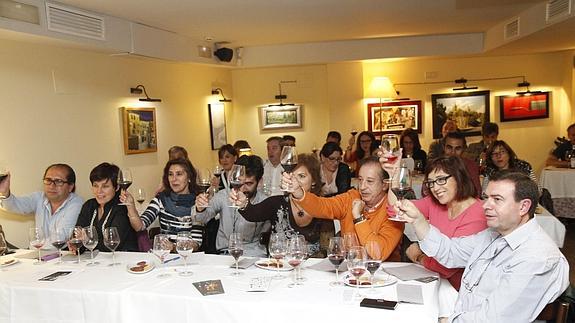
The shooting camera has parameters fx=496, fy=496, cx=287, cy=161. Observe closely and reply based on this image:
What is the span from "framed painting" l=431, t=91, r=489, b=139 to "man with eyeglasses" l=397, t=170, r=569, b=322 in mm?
7157

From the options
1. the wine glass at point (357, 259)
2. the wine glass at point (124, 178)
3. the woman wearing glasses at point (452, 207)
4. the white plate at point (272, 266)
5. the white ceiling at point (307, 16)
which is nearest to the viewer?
→ the wine glass at point (357, 259)

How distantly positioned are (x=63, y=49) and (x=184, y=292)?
3.68 m

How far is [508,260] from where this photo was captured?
2.25 metres

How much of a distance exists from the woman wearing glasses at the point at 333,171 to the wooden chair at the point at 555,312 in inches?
150

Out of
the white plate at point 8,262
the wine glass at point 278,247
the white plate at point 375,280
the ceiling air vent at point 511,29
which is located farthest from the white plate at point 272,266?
the ceiling air vent at point 511,29

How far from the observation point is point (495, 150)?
5.28 meters

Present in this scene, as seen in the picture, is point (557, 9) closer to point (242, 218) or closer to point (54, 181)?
point (242, 218)

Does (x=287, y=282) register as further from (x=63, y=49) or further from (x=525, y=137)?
(x=525, y=137)

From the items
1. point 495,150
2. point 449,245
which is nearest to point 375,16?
point 495,150

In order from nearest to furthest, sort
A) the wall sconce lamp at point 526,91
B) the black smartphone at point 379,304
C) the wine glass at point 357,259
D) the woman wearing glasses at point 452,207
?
the black smartphone at point 379,304
the wine glass at point 357,259
the woman wearing glasses at point 452,207
the wall sconce lamp at point 526,91

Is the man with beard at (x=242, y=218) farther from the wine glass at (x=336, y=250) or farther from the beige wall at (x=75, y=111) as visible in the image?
the beige wall at (x=75, y=111)

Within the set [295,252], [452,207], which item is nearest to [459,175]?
[452,207]

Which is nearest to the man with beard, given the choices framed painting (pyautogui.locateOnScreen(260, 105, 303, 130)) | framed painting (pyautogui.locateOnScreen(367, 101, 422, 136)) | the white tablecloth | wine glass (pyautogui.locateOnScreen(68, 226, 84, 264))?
the white tablecloth

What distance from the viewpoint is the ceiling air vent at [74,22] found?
14.9ft
